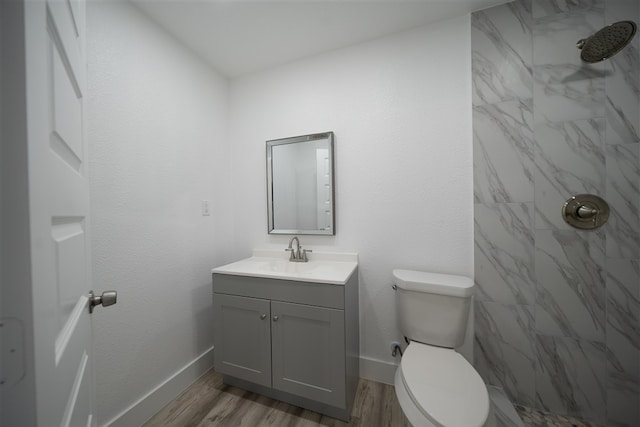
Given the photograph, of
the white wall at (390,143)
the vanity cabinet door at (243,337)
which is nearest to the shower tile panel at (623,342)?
the white wall at (390,143)

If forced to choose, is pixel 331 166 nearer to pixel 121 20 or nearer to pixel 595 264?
pixel 121 20

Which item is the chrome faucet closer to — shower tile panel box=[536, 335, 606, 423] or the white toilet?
the white toilet

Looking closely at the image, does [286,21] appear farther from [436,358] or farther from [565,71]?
[436,358]

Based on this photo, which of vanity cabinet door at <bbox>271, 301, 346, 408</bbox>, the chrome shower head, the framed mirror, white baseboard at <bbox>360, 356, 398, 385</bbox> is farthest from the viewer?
the framed mirror

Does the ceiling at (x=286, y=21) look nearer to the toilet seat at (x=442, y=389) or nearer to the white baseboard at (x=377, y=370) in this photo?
the toilet seat at (x=442, y=389)

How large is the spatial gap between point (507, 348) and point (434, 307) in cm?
52

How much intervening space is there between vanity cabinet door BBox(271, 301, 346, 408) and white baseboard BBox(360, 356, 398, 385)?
0.41m

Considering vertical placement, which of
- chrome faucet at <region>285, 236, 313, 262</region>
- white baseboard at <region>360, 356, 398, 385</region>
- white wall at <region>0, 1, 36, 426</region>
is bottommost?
white baseboard at <region>360, 356, 398, 385</region>

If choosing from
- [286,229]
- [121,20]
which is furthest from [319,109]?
[121,20]

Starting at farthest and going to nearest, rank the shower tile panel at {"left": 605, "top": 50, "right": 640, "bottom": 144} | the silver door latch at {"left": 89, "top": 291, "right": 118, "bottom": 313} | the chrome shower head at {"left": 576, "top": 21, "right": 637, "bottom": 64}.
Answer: the shower tile panel at {"left": 605, "top": 50, "right": 640, "bottom": 144}, the chrome shower head at {"left": 576, "top": 21, "right": 637, "bottom": 64}, the silver door latch at {"left": 89, "top": 291, "right": 118, "bottom": 313}

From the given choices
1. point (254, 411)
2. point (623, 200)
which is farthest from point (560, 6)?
point (254, 411)

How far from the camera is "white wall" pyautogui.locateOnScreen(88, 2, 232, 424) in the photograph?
1.10 meters

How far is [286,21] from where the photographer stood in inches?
53.9

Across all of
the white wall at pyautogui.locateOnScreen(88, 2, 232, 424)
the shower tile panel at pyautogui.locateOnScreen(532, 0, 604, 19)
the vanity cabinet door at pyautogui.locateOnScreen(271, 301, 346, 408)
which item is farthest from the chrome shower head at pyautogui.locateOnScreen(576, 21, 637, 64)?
the white wall at pyautogui.locateOnScreen(88, 2, 232, 424)
